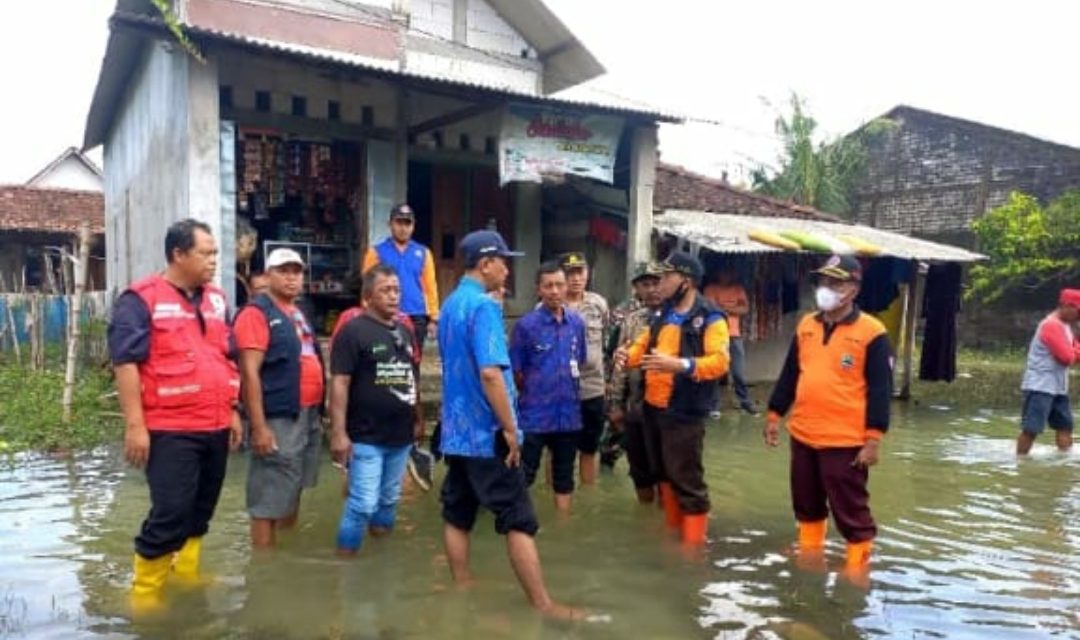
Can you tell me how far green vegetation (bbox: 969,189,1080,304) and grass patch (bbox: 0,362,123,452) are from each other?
18798 mm

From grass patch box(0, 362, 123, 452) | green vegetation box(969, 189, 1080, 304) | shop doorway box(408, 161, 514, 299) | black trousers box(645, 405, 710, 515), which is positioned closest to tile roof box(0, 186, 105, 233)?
grass patch box(0, 362, 123, 452)

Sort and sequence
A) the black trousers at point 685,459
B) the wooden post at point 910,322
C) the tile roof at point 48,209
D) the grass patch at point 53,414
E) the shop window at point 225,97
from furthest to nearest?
the tile roof at point 48,209, the wooden post at point 910,322, the shop window at point 225,97, the grass patch at point 53,414, the black trousers at point 685,459

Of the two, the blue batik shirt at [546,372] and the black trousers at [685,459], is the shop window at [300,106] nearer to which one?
the blue batik shirt at [546,372]

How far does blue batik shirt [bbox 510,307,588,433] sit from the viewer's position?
5758 millimetres

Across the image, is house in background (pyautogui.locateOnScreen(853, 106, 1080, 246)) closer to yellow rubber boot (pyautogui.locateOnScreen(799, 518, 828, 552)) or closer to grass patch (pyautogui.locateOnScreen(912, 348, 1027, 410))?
grass patch (pyautogui.locateOnScreen(912, 348, 1027, 410))

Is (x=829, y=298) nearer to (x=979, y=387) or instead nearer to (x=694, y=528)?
(x=694, y=528)

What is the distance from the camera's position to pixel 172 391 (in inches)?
151

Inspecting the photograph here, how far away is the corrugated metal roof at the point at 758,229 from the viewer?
11430 millimetres

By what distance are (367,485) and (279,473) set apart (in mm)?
510

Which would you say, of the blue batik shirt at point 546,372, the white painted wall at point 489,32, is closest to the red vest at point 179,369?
the blue batik shirt at point 546,372

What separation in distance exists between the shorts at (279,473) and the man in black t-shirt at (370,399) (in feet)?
0.85

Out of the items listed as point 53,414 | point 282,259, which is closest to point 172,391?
point 282,259

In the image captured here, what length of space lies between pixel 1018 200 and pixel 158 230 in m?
18.4

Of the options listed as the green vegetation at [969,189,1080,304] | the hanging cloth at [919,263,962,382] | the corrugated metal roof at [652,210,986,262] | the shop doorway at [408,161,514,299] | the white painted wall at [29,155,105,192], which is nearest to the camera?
the corrugated metal roof at [652,210,986,262]
